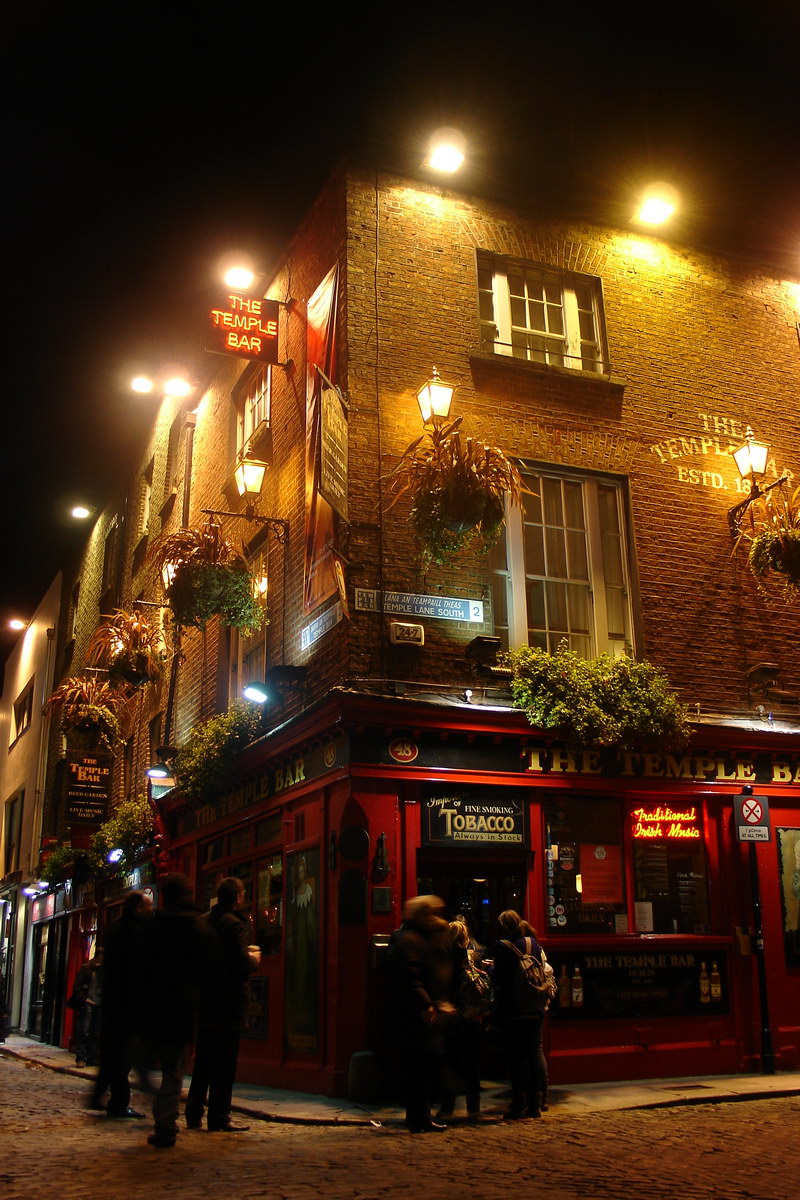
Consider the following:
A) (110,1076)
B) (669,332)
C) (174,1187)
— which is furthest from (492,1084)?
Result: (669,332)

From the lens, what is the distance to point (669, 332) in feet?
47.5

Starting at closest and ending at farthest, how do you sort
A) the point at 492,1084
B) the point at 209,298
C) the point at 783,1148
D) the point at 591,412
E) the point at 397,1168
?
the point at 397,1168 < the point at 783,1148 < the point at 492,1084 < the point at 591,412 < the point at 209,298

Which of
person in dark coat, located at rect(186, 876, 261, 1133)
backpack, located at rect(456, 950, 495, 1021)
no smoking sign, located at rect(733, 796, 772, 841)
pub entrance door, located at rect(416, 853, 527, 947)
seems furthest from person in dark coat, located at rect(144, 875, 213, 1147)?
no smoking sign, located at rect(733, 796, 772, 841)

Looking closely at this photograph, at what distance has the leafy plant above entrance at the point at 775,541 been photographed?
12.7 metres

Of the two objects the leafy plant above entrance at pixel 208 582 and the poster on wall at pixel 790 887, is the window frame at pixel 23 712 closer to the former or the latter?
the leafy plant above entrance at pixel 208 582

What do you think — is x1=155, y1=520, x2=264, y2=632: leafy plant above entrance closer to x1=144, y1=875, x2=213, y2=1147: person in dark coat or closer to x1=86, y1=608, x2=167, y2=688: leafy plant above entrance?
x1=86, y1=608, x2=167, y2=688: leafy plant above entrance

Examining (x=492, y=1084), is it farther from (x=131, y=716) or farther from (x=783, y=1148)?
(x=131, y=716)

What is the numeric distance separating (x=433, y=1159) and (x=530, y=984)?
2.24 m

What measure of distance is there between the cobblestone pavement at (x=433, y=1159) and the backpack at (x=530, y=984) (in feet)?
2.90

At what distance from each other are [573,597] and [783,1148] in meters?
6.77

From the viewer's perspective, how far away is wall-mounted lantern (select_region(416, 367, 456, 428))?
1198 centimetres

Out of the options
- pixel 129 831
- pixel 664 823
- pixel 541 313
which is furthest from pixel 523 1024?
pixel 129 831

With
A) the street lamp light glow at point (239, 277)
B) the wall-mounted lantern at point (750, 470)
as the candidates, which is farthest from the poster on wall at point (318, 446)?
the wall-mounted lantern at point (750, 470)

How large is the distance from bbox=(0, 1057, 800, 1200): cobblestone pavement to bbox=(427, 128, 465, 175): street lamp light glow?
423 inches
